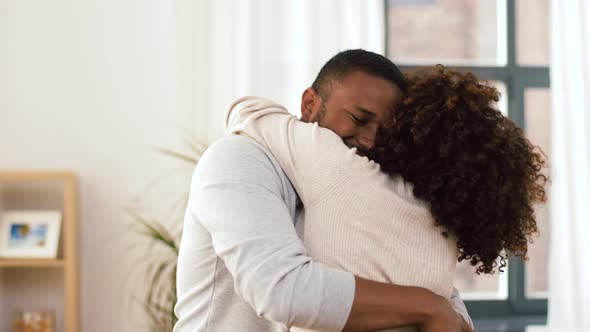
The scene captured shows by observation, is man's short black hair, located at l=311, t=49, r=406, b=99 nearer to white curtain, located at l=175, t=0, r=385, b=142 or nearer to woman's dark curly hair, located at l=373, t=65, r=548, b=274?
woman's dark curly hair, located at l=373, t=65, r=548, b=274

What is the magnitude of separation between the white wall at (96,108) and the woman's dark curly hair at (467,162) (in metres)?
2.40

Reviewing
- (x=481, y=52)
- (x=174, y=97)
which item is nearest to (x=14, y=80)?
(x=174, y=97)

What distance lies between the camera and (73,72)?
3.60 m

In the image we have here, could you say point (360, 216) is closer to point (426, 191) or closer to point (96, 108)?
point (426, 191)

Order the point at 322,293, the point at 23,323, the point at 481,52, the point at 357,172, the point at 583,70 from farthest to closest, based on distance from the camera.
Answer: the point at 481,52 < the point at 583,70 < the point at 23,323 < the point at 357,172 < the point at 322,293

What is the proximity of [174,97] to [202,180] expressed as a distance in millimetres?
2416

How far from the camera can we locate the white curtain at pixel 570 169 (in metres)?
3.65

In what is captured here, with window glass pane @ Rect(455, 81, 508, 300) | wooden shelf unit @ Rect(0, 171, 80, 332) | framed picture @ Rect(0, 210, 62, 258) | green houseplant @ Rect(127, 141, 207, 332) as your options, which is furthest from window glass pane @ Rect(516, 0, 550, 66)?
framed picture @ Rect(0, 210, 62, 258)

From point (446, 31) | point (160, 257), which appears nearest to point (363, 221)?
point (160, 257)

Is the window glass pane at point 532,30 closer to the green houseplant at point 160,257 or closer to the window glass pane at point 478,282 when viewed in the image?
the window glass pane at point 478,282

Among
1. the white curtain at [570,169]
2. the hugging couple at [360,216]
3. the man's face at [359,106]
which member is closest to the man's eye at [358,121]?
the man's face at [359,106]

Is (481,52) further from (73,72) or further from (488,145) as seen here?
(488,145)

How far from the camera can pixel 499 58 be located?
4.00 metres

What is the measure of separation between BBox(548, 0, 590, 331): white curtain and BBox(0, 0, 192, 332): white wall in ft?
5.86
